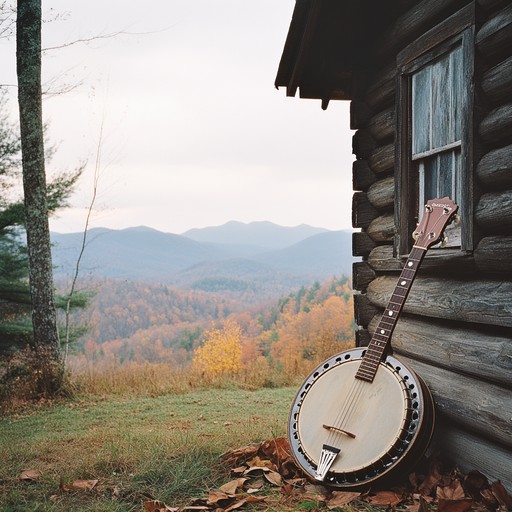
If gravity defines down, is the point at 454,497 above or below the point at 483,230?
below

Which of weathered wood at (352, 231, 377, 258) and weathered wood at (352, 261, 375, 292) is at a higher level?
weathered wood at (352, 231, 377, 258)

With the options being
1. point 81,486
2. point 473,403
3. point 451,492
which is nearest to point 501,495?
point 451,492

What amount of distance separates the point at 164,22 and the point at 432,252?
369 inches

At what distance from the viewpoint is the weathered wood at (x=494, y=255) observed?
3.54m

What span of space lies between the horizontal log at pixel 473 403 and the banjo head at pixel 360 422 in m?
0.28

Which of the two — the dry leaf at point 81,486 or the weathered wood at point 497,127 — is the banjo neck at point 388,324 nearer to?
the weathered wood at point 497,127

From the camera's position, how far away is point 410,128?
15.9ft

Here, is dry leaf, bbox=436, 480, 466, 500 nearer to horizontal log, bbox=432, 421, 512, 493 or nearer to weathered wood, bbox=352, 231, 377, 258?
horizontal log, bbox=432, 421, 512, 493

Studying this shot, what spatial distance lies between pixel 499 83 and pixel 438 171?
963 mm

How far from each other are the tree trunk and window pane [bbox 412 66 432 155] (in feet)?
21.9

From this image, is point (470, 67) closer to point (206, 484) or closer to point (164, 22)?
point (206, 484)

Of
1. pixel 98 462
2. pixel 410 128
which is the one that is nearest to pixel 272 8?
pixel 410 128

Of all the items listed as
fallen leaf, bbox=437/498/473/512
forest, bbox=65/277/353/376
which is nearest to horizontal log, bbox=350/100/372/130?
fallen leaf, bbox=437/498/473/512

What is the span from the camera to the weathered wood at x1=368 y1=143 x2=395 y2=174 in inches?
203
